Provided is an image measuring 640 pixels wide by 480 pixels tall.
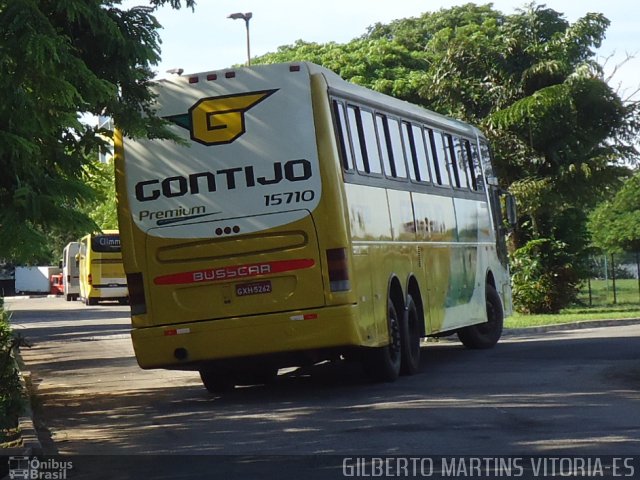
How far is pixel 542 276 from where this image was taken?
36.1m

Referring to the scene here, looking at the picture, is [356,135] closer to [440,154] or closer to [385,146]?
[385,146]

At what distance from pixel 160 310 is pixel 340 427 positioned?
378 centimetres

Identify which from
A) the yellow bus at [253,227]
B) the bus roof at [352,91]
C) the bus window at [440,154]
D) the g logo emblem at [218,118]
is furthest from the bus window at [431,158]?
the g logo emblem at [218,118]

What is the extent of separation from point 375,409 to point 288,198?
272cm

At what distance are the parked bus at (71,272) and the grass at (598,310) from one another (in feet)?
92.4

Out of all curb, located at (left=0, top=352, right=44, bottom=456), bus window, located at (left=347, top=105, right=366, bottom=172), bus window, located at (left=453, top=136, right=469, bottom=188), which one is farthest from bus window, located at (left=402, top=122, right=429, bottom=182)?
curb, located at (left=0, top=352, right=44, bottom=456)

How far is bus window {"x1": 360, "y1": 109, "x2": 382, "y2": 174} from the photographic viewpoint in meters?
17.1

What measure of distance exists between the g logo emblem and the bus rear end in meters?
0.01

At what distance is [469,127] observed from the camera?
77.6 ft

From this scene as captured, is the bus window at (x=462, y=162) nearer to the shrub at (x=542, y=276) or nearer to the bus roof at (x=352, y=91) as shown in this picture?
the bus roof at (x=352, y=91)

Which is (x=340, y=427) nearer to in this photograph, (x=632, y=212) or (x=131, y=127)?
(x=131, y=127)

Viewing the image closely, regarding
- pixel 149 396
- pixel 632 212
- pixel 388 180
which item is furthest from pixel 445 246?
pixel 632 212

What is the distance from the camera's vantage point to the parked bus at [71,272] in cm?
7356

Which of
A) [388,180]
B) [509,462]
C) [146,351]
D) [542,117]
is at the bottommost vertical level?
[509,462]
